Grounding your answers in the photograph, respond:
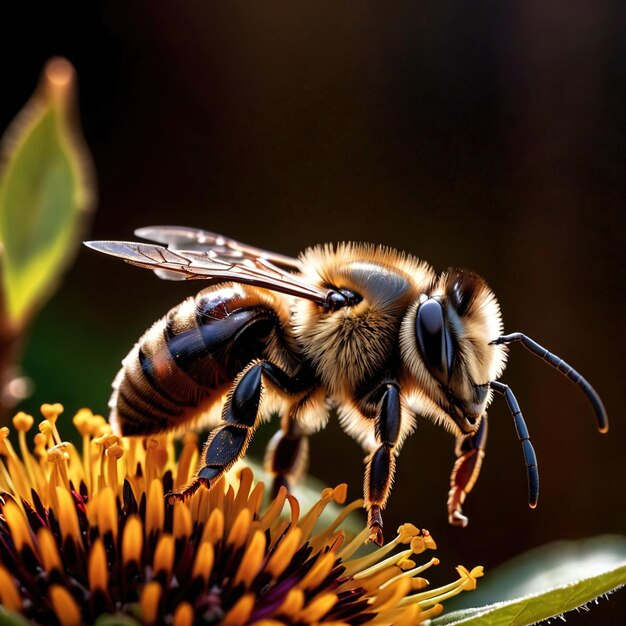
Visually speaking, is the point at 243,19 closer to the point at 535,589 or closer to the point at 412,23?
the point at 412,23

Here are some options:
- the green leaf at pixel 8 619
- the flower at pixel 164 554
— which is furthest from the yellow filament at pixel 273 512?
the green leaf at pixel 8 619

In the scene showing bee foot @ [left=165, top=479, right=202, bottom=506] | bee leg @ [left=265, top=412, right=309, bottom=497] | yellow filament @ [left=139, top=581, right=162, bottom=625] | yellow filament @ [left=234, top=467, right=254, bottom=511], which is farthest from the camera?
bee leg @ [left=265, top=412, right=309, bottom=497]

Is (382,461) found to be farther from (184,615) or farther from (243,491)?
(184,615)

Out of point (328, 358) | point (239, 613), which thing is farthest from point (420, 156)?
point (239, 613)

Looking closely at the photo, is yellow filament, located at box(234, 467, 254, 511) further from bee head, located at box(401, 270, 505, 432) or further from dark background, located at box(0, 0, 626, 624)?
dark background, located at box(0, 0, 626, 624)

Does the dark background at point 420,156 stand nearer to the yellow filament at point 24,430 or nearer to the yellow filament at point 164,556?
the yellow filament at point 24,430

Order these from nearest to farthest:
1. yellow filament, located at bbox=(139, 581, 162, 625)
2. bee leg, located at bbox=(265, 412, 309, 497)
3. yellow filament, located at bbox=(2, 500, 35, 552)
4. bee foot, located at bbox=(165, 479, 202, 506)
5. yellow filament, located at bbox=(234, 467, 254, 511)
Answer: yellow filament, located at bbox=(139, 581, 162, 625)
yellow filament, located at bbox=(2, 500, 35, 552)
bee foot, located at bbox=(165, 479, 202, 506)
yellow filament, located at bbox=(234, 467, 254, 511)
bee leg, located at bbox=(265, 412, 309, 497)

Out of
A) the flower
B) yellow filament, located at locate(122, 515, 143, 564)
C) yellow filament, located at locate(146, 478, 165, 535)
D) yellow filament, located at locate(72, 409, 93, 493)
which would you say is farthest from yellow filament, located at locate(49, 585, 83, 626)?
yellow filament, located at locate(72, 409, 93, 493)

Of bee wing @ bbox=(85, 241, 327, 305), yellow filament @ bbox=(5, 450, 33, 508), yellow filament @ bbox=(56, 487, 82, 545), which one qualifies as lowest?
yellow filament @ bbox=(56, 487, 82, 545)
